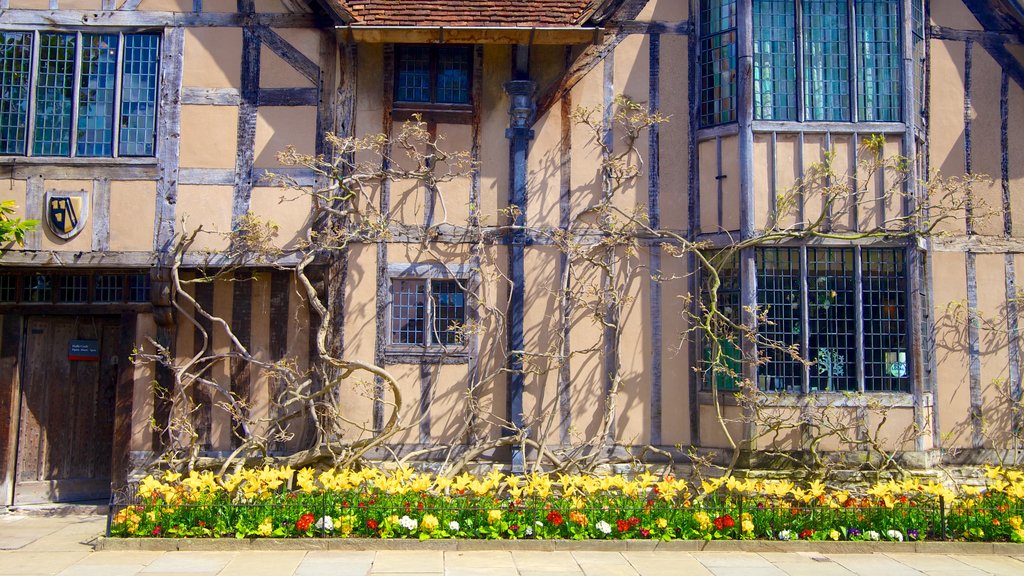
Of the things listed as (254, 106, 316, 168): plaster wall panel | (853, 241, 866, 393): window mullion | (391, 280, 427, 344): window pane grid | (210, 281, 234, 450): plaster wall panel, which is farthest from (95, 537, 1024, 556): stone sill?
(254, 106, 316, 168): plaster wall panel

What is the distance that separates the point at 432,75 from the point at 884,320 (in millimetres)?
6968

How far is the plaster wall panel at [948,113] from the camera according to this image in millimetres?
12406

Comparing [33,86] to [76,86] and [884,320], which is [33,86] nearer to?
A: [76,86]

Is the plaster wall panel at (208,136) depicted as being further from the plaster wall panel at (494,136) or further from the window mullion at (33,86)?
the plaster wall panel at (494,136)

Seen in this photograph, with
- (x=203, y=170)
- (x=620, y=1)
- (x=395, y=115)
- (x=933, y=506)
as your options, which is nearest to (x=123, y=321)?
(x=203, y=170)

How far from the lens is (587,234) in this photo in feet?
39.9

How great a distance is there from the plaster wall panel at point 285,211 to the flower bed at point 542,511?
3.28 metres

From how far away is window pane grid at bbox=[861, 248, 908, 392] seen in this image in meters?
11.7

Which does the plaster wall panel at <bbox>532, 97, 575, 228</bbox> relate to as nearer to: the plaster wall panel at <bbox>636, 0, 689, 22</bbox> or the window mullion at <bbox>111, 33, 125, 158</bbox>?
the plaster wall panel at <bbox>636, 0, 689, 22</bbox>

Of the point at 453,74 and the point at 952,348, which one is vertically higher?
the point at 453,74

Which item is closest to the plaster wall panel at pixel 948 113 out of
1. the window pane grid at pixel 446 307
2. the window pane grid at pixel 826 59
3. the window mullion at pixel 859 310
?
the window pane grid at pixel 826 59

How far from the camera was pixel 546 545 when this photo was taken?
30.7ft

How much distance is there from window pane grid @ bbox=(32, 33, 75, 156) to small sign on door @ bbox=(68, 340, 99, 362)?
272 centimetres

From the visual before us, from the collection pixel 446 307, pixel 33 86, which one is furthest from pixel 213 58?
pixel 446 307
